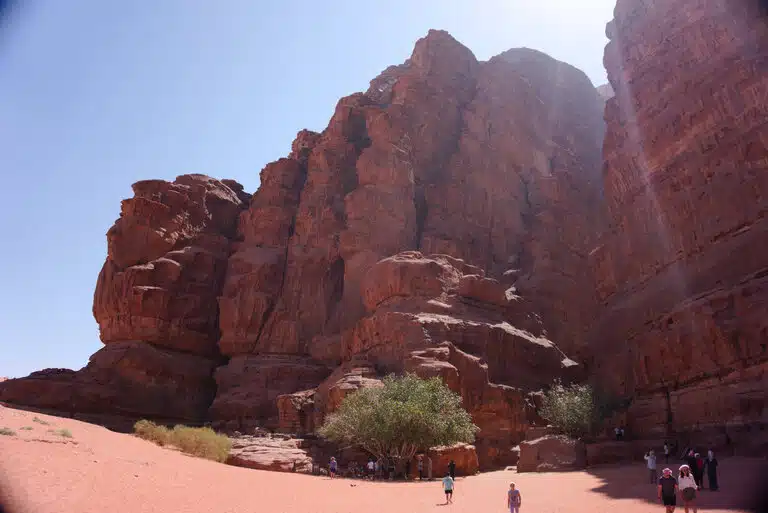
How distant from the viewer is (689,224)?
3262 cm

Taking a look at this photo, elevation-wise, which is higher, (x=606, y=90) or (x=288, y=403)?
(x=606, y=90)

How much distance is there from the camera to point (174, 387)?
5184 cm

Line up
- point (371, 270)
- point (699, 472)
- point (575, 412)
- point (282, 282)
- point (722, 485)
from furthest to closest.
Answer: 1. point (282, 282)
2. point (371, 270)
3. point (575, 412)
4. point (699, 472)
5. point (722, 485)

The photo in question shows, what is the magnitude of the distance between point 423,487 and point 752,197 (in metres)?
20.8

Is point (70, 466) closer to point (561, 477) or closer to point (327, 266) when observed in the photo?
point (561, 477)

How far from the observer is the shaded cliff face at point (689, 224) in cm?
2698

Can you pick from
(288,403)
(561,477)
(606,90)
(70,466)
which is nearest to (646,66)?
(561,477)

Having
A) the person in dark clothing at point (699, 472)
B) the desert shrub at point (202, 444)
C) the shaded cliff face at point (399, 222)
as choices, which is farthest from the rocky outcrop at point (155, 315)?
the person in dark clothing at point (699, 472)

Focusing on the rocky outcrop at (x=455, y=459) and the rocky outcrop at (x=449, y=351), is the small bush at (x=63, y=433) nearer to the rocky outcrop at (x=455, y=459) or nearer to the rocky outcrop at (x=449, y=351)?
the rocky outcrop at (x=449, y=351)

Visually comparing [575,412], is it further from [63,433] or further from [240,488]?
[63,433]

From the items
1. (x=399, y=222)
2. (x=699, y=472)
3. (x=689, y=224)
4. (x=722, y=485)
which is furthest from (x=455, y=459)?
(x=399, y=222)

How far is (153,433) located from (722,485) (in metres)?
31.5

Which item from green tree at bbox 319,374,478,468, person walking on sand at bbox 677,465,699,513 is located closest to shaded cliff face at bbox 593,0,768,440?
green tree at bbox 319,374,478,468

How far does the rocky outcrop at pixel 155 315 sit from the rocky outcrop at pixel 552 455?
29799mm
